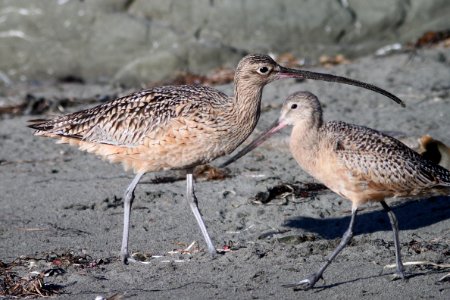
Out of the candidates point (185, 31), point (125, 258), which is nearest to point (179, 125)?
point (125, 258)

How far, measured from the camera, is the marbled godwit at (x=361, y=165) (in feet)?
21.1

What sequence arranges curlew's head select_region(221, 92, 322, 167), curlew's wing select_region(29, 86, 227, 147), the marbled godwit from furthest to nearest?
curlew's wing select_region(29, 86, 227, 147), curlew's head select_region(221, 92, 322, 167), the marbled godwit

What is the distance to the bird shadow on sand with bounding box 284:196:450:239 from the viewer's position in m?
7.47

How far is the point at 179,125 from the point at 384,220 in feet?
6.62

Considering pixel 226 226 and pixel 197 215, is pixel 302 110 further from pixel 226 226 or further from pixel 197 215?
pixel 226 226

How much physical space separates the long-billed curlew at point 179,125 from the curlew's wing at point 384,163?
898 mm

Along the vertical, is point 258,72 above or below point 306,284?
above

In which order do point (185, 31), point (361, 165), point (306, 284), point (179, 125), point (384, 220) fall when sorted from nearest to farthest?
1. point (306, 284)
2. point (361, 165)
3. point (179, 125)
4. point (384, 220)
5. point (185, 31)

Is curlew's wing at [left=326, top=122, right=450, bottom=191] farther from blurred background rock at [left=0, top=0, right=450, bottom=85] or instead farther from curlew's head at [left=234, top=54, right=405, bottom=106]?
blurred background rock at [left=0, top=0, right=450, bottom=85]

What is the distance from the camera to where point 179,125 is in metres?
7.13

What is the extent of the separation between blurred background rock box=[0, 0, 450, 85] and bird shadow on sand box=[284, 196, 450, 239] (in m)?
5.60

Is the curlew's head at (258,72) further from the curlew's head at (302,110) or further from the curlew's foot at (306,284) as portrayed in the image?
the curlew's foot at (306,284)

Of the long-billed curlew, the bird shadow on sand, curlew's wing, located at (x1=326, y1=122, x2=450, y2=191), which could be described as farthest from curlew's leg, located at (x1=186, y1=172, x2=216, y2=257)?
curlew's wing, located at (x1=326, y1=122, x2=450, y2=191)

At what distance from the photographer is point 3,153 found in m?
9.88
